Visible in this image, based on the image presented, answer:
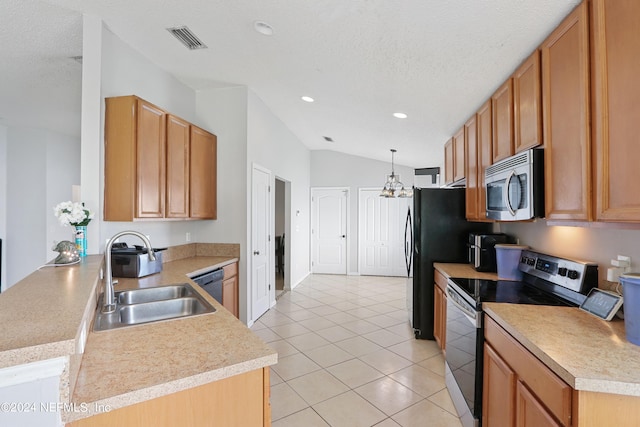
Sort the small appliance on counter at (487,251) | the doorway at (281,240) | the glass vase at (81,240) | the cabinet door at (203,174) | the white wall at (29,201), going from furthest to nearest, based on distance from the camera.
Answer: the doorway at (281,240) < the white wall at (29,201) < the cabinet door at (203,174) < the small appliance on counter at (487,251) < the glass vase at (81,240)

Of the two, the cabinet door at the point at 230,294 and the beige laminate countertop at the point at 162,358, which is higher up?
the beige laminate countertop at the point at 162,358

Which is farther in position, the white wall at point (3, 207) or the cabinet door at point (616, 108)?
the white wall at point (3, 207)

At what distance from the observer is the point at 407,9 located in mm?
1744

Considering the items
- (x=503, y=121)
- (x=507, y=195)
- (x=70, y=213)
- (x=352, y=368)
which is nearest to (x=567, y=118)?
(x=507, y=195)

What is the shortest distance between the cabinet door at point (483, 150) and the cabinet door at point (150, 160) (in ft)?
9.31

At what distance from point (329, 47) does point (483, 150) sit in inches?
61.8

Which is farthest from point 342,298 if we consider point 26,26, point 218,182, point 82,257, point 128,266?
point 26,26

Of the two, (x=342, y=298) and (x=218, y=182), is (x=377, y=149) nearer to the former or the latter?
(x=342, y=298)

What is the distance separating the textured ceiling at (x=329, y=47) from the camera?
1783mm

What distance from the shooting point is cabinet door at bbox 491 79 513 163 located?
218cm

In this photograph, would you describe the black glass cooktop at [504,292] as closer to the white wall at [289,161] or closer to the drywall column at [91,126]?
the white wall at [289,161]

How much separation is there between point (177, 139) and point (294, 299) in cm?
317

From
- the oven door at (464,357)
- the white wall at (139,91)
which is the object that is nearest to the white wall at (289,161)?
the white wall at (139,91)

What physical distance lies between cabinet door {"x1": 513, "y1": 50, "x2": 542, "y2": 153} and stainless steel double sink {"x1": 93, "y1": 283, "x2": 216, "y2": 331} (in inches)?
82.9
